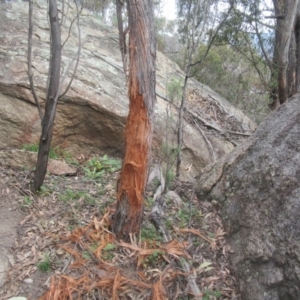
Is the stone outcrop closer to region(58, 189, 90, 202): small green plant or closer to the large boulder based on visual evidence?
region(58, 189, 90, 202): small green plant

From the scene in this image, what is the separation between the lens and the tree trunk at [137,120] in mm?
3270

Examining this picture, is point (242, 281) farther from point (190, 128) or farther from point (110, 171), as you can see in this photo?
point (190, 128)

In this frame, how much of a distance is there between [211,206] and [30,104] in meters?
3.17

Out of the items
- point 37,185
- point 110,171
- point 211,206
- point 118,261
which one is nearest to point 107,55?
point 110,171

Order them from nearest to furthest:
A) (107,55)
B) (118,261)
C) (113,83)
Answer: (118,261)
(113,83)
(107,55)

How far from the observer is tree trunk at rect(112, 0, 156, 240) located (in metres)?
3.27

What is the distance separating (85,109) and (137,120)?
2522 mm

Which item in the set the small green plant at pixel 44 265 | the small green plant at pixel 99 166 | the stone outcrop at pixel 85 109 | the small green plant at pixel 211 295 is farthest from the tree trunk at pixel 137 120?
the stone outcrop at pixel 85 109

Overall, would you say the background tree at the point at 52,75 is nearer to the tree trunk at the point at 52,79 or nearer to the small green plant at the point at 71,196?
the tree trunk at the point at 52,79

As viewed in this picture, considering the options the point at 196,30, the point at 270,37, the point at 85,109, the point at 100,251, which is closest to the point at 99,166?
the point at 85,109

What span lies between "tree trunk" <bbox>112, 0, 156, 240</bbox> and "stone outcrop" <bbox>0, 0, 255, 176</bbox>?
209 cm

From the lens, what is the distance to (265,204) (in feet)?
11.3

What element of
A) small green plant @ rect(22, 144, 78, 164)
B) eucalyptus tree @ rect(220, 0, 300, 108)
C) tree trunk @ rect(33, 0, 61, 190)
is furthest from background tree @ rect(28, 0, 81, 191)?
eucalyptus tree @ rect(220, 0, 300, 108)

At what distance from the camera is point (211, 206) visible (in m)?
4.20
